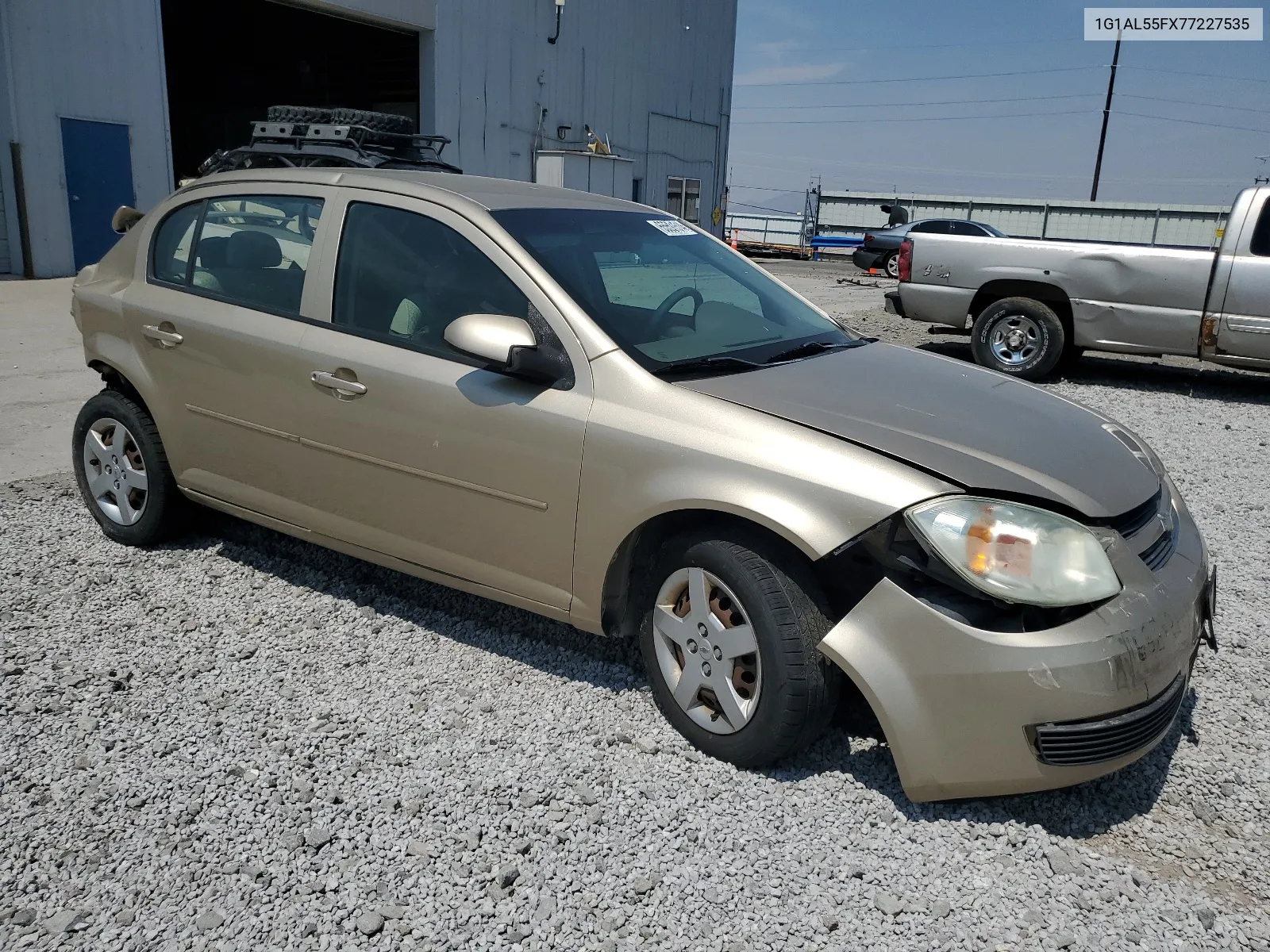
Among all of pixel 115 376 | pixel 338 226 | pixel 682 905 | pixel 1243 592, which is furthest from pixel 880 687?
pixel 115 376

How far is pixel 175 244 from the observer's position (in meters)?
4.36

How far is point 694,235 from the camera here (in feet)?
13.9

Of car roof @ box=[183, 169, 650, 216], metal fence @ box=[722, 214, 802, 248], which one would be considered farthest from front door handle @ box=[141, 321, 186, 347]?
metal fence @ box=[722, 214, 802, 248]

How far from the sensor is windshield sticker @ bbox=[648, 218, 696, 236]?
161 inches

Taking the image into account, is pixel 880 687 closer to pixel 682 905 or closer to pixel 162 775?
pixel 682 905

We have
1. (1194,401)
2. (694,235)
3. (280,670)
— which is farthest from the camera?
(1194,401)

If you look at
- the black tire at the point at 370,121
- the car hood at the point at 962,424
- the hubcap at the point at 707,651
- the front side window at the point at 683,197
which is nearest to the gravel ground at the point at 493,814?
the hubcap at the point at 707,651

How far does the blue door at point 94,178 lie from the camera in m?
15.0

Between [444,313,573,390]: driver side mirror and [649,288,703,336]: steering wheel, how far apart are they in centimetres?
41

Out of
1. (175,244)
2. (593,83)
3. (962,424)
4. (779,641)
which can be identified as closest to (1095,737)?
(779,641)

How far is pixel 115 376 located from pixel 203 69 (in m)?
27.2

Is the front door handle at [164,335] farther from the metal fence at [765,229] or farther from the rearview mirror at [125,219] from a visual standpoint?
the metal fence at [765,229]

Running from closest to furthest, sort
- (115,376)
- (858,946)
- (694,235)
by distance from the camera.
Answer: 1. (858,946)
2. (694,235)
3. (115,376)

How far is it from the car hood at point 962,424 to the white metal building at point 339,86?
15124 mm
